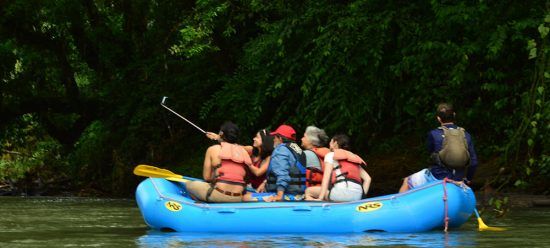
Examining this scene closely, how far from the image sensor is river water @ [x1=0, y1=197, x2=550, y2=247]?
9.66 m

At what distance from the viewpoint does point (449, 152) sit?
415 inches

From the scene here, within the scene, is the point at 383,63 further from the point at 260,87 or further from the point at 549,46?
the point at 549,46

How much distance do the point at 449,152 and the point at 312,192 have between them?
1.56 meters

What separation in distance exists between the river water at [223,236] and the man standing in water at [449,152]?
1.94 ft

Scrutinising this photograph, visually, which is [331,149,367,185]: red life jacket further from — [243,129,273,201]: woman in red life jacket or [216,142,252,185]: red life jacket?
A: [243,129,273,201]: woman in red life jacket

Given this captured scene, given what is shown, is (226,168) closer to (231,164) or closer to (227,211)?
(231,164)

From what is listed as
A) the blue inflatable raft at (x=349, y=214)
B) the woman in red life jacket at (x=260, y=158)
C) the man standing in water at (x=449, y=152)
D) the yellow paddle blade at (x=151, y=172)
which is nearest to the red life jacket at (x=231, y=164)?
the blue inflatable raft at (x=349, y=214)

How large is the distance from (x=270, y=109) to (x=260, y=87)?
5.71 ft

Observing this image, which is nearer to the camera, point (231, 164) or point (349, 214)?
point (349, 214)

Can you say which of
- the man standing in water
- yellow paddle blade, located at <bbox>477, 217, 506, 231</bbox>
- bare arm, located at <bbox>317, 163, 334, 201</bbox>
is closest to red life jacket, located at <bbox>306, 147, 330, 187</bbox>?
bare arm, located at <bbox>317, 163, 334, 201</bbox>

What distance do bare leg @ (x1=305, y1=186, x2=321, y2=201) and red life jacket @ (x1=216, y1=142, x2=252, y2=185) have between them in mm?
714

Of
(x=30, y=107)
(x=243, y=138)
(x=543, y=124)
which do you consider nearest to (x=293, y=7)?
(x=243, y=138)

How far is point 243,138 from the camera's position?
1777 cm


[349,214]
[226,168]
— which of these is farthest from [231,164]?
[349,214]
